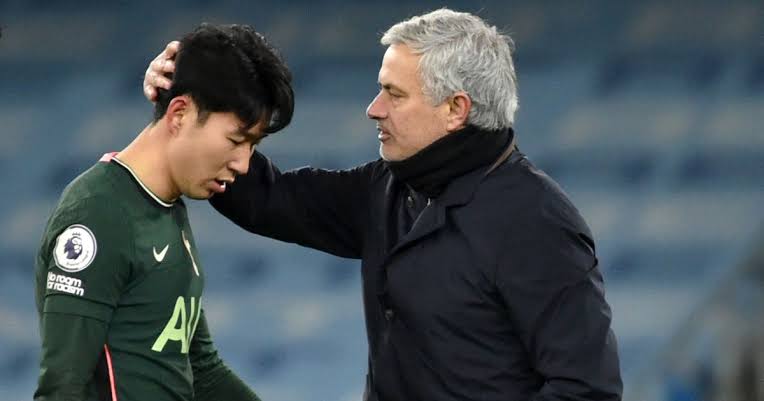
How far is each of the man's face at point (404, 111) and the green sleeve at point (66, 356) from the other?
63cm

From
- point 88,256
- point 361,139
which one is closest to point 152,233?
point 88,256

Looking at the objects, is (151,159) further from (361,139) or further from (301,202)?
A: (361,139)

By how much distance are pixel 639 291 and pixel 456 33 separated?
131 inches

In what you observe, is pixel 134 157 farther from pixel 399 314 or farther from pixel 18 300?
pixel 18 300

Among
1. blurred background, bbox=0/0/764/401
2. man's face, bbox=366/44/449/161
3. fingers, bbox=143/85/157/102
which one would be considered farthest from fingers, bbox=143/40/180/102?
blurred background, bbox=0/0/764/401

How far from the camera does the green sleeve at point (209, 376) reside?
2.42 m

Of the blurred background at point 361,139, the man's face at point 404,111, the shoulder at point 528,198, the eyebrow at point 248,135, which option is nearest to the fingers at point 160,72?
the eyebrow at point 248,135

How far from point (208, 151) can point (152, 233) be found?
15cm

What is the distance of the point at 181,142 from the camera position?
2.14m

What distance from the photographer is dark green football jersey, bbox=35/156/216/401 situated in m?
2.00

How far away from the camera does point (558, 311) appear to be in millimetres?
2246

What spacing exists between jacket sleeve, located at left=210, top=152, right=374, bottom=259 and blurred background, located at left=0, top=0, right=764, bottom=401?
2847mm

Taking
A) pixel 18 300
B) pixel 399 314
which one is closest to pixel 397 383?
pixel 399 314

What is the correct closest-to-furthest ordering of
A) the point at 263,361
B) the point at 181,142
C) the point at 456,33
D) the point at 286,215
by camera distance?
1. the point at 181,142
2. the point at 456,33
3. the point at 286,215
4. the point at 263,361
